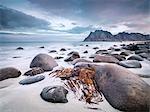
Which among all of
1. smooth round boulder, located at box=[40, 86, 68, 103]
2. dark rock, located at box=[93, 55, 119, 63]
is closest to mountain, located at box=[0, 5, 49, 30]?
smooth round boulder, located at box=[40, 86, 68, 103]

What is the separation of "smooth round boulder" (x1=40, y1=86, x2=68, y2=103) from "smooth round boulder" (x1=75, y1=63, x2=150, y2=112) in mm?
335

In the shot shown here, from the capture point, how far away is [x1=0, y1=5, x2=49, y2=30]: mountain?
75.8 inches

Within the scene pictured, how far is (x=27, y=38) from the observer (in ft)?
6.89

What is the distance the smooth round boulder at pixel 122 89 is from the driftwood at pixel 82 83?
0.06 metres

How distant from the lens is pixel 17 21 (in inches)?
79.4

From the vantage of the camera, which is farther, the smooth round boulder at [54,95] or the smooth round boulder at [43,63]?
the smooth round boulder at [43,63]

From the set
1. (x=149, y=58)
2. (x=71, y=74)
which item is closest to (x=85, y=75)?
(x=71, y=74)

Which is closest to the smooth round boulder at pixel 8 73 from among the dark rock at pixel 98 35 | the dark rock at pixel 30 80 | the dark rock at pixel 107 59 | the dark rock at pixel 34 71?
the dark rock at pixel 34 71

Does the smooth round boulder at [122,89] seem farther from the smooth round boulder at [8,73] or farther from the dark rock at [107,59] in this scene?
the dark rock at [107,59]

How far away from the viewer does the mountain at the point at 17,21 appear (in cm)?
192

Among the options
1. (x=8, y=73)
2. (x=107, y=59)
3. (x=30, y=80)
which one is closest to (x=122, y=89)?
(x=30, y=80)

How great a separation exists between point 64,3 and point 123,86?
0.94 meters

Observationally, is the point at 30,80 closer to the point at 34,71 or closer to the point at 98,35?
the point at 34,71

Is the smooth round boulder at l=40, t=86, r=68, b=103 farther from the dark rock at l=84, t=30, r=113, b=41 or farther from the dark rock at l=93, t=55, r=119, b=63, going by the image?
the dark rock at l=93, t=55, r=119, b=63
